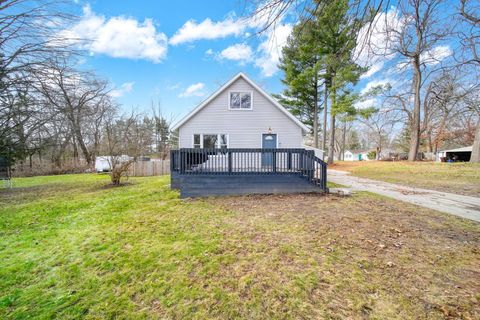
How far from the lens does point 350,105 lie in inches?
698

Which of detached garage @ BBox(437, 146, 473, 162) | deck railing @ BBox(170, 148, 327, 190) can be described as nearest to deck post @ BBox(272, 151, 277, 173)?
deck railing @ BBox(170, 148, 327, 190)

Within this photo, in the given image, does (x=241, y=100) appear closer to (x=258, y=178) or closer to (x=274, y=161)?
(x=274, y=161)

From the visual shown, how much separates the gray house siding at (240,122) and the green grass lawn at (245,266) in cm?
676

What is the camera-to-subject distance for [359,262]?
9.60 feet

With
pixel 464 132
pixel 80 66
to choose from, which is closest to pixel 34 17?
pixel 80 66

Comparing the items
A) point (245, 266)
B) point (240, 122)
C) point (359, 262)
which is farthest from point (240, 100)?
point (359, 262)

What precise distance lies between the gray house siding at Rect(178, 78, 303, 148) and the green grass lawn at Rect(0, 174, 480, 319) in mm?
6758

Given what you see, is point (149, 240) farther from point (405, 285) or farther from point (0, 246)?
point (405, 285)

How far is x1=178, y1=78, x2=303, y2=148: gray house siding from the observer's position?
11.5 m

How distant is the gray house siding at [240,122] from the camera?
Result: 11492 mm

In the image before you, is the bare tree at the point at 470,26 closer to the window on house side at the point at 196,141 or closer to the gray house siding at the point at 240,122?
the gray house siding at the point at 240,122

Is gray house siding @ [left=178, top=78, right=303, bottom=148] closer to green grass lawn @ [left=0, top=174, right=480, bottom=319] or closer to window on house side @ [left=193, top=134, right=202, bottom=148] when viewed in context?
window on house side @ [left=193, top=134, right=202, bottom=148]

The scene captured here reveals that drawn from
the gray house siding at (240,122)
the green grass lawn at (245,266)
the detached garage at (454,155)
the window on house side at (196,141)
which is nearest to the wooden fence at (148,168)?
the gray house siding at (240,122)

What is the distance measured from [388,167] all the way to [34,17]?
20.5 meters
